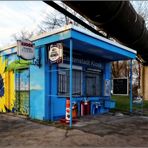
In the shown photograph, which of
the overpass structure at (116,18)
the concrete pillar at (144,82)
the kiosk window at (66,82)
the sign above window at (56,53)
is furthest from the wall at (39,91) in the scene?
the concrete pillar at (144,82)

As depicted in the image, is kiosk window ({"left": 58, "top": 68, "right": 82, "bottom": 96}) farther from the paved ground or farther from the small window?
the paved ground

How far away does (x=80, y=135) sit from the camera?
8547 mm

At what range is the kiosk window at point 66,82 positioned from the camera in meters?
12.2

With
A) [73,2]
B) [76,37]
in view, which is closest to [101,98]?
[76,37]

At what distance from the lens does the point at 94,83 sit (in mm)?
14859

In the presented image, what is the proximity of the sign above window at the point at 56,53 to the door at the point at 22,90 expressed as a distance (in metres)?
2.33

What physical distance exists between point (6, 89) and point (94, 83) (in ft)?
16.2

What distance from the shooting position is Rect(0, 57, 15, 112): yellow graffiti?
1388 cm

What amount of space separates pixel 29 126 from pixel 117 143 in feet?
12.8

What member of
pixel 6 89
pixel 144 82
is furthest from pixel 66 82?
pixel 144 82

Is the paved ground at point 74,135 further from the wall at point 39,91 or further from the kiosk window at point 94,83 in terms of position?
the kiosk window at point 94,83

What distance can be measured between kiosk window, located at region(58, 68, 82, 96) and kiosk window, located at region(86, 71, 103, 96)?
2.68 ft

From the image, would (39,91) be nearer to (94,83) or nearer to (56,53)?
(56,53)

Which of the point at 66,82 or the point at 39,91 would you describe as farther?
the point at 66,82
